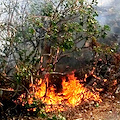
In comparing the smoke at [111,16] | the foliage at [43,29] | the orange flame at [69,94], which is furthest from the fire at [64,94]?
the smoke at [111,16]

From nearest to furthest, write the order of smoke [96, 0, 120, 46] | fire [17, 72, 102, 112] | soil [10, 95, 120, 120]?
soil [10, 95, 120, 120] < fire [17, 72, 102, 112] < smoke [96, 0, 120, 46]

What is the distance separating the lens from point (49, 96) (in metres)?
5.25

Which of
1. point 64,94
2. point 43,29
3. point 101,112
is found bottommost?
point 101,112

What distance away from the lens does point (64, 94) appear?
5.47 m

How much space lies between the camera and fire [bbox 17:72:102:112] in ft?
16.4

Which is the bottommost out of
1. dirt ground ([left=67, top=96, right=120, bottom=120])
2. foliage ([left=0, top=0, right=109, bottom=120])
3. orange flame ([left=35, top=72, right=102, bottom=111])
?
dirt ground ([left=67, top=96, right=120, bottom=120])

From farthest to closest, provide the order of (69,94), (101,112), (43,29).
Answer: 1. (69,94)
2. (43,29)
3. (101,112)

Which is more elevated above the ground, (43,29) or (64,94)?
(43,29)

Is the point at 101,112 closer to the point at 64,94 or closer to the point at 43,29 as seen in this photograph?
the point at 64,94

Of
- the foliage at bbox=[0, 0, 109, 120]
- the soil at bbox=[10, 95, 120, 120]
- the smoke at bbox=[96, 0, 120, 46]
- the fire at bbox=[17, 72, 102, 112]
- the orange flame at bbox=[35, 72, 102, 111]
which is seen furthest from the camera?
the smoke at bbox=[96, 0, 120, 46]

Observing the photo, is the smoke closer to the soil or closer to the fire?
the fire

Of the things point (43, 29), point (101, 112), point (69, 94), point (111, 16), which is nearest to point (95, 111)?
point (101, 112)

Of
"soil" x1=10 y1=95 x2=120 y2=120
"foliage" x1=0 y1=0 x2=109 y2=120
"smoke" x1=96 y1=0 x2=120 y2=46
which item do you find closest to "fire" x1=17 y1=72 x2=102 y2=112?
"soil" x1=10 y1=95 x2=120 y2=120

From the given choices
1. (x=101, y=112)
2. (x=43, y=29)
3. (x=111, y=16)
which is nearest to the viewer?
(x=101, y=112)
